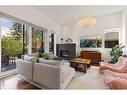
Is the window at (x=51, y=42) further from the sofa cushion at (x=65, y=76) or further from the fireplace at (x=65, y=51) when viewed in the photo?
the sofa cushion at (x=65, y=76)

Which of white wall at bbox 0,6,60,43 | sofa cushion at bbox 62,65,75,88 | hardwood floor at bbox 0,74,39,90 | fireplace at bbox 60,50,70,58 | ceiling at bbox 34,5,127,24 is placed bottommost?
hardwood floor at bbox 0,74,39,90

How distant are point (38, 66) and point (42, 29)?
10.2 ft

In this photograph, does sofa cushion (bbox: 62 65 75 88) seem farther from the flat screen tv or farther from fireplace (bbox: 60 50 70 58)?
fireplace (bbox: 60 50 70 58)

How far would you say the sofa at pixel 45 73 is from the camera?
7.57ft

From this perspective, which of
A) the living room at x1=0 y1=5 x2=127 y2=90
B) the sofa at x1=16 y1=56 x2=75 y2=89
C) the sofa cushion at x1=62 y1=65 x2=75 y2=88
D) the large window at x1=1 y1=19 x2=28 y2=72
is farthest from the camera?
the large window at x1=1 y1=19 x2=28 y2=72

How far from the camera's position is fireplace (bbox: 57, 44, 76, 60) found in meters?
6.01

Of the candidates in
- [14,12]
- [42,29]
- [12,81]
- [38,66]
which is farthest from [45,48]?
[38,66]

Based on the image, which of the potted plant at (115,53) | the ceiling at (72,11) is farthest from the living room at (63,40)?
the potted plant at (115,53)

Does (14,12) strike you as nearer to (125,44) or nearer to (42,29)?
(42,29)

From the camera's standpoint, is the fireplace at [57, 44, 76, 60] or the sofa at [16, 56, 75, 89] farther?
the fireplace at [57, 44, 76, 60]

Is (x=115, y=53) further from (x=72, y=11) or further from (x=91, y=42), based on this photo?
(x=72, y=11)

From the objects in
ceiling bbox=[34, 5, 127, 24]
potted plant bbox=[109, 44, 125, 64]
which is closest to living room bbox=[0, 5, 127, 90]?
ceiling bbox=[34, 5, 127, 24]

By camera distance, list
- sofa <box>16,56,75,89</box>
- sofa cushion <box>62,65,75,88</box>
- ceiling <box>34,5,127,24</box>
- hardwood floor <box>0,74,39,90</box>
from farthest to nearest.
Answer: ceiling <box>34,5,127,24</box> → hardwood floor <box>0,74,39,90</box> → sofa cushion <box>62,65,75,88</box> → sofa <box>16,56,75,89</box>

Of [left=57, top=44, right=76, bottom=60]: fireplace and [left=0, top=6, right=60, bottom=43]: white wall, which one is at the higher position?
[left=0, top=6, right=60, bottom=43]: white wall
